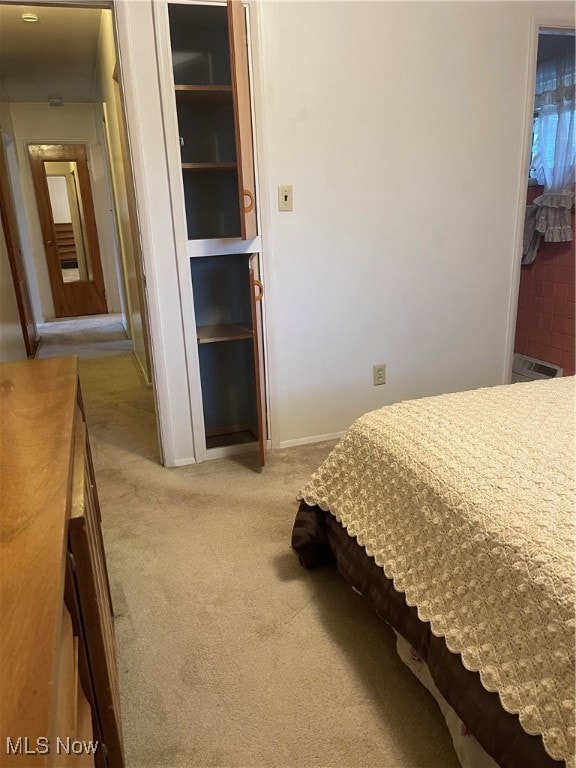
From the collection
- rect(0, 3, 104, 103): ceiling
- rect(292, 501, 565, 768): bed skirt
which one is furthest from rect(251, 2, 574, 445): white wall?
rect(0, 3, 104, 103): ceiling

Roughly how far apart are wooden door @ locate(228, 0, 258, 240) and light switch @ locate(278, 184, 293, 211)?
7.8 inches

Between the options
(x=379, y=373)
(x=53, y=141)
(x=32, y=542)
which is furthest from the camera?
(x=53, y=141)

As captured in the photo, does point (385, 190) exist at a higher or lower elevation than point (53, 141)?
lower

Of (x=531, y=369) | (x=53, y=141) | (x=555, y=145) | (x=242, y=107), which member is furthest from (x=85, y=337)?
(x=555, y=145)

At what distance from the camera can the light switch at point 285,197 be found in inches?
100

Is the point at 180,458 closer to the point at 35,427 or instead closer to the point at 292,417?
the point at 292,417

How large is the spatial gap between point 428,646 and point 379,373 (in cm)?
186

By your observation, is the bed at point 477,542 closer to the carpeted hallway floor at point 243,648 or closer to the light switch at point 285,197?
the carpeted hallway floor at point 243,648

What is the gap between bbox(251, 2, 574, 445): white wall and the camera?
2.48 meters

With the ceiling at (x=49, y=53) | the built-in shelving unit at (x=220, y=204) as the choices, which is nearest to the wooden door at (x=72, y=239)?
the ceiling at (x=49, y=53)

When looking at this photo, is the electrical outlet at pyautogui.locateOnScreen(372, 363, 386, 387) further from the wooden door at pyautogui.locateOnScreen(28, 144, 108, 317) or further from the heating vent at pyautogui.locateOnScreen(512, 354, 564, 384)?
the wooden door at pyautogui.locateOnScreen(28, 144, 108, 317)

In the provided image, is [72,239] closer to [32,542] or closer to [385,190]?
[385,190]

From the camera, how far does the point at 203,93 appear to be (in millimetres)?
2412

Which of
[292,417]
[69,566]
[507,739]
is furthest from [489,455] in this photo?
[292,417]
